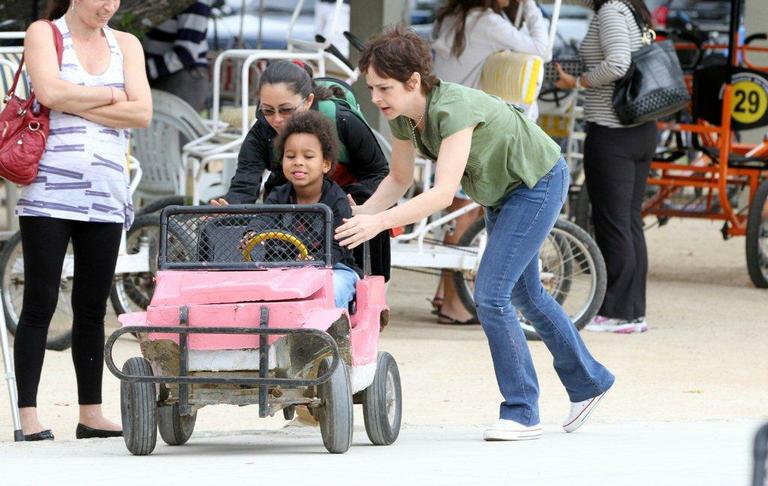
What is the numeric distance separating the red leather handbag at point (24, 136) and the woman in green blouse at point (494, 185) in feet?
3.96

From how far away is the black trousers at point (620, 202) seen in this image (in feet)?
28.5

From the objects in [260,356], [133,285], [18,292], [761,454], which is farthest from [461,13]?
[761,454]

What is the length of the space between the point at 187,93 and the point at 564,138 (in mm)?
3372

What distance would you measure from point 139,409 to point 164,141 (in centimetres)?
479

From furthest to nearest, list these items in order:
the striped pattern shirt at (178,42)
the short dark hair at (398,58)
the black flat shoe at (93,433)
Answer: the striped pattern shirt at (178,42)
the black flat shoe at (93,433)
the short dark hair at (398,58)

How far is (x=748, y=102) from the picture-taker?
10.7m

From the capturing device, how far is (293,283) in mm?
4656

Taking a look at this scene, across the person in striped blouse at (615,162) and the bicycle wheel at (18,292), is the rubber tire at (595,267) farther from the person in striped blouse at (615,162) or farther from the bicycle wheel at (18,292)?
the bicycle wheel at (18,292)

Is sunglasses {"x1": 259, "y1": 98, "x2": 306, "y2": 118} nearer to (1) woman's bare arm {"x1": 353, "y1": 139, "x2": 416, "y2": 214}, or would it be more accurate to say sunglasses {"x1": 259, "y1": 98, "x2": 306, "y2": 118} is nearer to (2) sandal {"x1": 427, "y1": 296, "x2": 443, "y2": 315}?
(1) woman's bare arm {"x1": 353, "y1": 139, "x2": 416, "y2": 214}

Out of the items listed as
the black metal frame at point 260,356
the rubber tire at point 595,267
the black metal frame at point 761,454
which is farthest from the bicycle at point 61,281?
the black metal frame at point 761,454

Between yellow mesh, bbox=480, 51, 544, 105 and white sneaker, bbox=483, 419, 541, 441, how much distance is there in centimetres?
338

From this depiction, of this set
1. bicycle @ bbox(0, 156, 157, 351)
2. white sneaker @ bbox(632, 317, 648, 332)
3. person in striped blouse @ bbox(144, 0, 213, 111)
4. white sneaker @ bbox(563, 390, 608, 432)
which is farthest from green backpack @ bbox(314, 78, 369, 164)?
person in striped blouse @ bbox(144, 0, 213, 111)

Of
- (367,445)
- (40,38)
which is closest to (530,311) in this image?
(367,445)

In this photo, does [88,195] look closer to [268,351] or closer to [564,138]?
[268,351]
